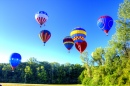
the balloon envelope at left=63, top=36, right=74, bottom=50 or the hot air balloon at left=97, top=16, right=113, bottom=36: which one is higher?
the hot air balloon at left=97, top=16, right=113, bottom=36

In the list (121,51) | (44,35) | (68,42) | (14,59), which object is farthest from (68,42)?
(121,51)

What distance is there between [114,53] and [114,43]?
3.32 metres

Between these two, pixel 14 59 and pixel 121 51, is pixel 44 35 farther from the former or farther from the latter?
pixel 121 51

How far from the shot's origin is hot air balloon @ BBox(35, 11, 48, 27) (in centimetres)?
2833

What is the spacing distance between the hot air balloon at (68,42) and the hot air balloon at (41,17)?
370 centimetres

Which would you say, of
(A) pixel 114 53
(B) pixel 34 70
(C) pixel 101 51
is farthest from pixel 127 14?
(B) pixel 34 70

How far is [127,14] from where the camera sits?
3709cm

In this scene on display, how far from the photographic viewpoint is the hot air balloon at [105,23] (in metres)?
26.5

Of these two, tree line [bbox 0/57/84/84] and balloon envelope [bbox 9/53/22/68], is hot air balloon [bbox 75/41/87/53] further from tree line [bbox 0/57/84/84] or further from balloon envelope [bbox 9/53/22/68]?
tree line [bbox 0/57/84/84]

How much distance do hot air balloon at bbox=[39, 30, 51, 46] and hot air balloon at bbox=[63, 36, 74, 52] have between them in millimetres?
2335

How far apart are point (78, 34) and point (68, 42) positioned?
330 centimetres

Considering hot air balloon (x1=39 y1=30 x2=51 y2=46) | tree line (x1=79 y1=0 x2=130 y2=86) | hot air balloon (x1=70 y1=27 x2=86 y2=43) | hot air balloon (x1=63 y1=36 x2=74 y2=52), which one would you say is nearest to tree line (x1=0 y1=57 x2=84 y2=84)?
tree line (x1=79 y1=0 x2=130 y2=86)

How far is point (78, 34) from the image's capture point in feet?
89.9

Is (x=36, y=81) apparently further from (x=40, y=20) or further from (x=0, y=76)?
(x=40, y=20)
